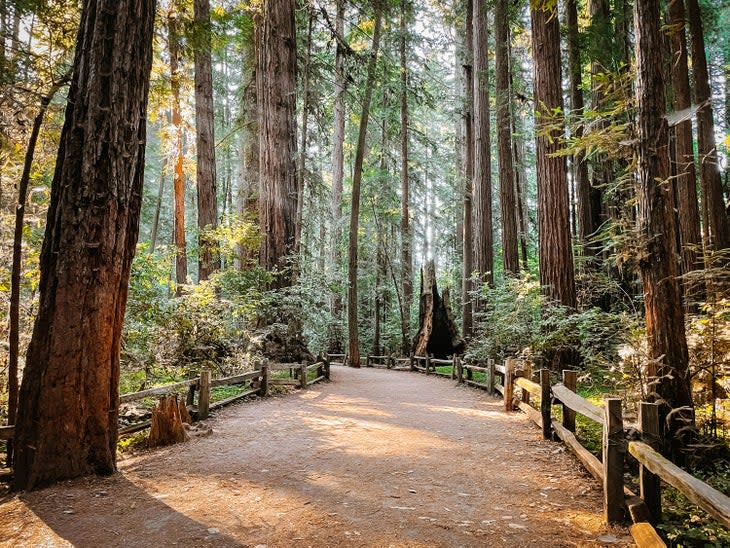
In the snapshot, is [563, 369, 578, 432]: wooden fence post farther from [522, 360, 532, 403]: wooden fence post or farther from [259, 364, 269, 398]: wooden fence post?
[259, 364, 269, 398]: wooden fence post

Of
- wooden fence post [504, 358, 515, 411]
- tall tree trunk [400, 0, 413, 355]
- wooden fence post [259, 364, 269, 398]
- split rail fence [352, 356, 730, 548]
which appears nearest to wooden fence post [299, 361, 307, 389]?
wooden fence post [259, 364, 269, 398]

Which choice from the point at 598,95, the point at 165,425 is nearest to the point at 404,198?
the point at 598,95

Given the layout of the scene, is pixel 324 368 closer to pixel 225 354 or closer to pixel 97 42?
pixel 225 354

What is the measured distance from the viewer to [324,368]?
15188mm

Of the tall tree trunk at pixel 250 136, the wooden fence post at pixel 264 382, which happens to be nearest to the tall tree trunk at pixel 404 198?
the tall tree trunk at pixel 250 136

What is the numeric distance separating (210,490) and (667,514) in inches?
165

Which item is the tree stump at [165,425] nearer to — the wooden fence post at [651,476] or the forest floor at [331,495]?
the forest floor at [331,495]

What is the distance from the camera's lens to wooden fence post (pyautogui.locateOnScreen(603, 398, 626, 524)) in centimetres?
402

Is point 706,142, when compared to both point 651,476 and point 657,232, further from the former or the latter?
point 651,476

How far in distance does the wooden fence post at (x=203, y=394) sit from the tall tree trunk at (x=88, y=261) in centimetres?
274

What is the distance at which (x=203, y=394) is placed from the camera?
8.03 metres

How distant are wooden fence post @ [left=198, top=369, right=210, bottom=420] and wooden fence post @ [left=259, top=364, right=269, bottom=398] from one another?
8.49 ft

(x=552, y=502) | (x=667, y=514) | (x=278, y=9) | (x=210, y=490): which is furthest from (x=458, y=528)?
(x=278, y=9)

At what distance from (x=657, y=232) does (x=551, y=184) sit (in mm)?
6191
